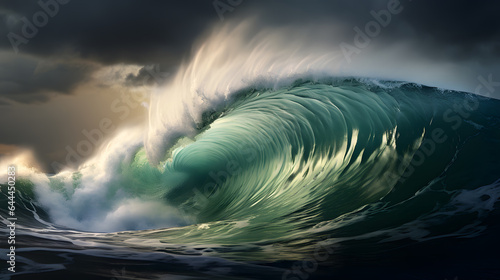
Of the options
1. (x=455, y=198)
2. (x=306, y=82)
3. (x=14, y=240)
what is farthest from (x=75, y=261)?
(x=306, y=82)

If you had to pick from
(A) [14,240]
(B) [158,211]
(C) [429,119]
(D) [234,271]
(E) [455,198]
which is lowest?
(D) [234,271]

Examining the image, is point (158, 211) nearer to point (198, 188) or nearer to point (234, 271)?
point (198, 188)

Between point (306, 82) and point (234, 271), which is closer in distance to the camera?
point (234, 271)

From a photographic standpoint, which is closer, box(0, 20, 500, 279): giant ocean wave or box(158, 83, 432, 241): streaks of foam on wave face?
box(0, 20, 500, 279): giant ocean wave

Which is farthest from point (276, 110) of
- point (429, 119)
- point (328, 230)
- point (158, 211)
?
point (328, 230)

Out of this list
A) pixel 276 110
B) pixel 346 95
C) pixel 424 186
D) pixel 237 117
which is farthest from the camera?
pixel 237 117

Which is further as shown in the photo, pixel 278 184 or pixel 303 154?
pixel 303 154

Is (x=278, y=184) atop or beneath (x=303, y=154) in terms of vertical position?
beneath

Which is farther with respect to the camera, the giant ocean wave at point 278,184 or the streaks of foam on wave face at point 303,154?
the streaks of foam on wave face at point 303,154

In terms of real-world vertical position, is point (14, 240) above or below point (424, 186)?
below

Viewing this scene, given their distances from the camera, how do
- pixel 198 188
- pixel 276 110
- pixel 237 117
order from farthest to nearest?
pixel 198 188, pixel 237 117, pixel 276 110
